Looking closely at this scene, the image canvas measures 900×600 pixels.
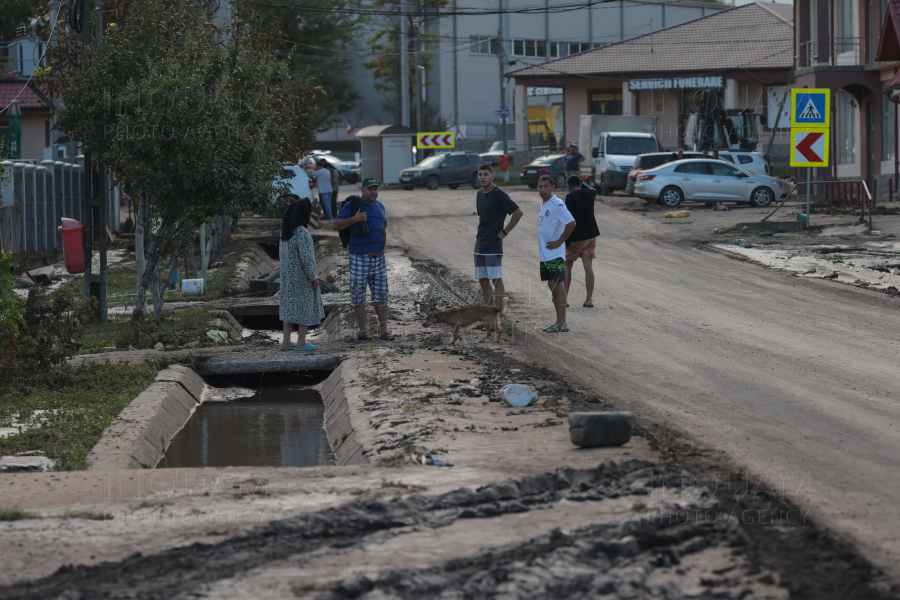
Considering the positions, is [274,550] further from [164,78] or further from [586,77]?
[586,77]

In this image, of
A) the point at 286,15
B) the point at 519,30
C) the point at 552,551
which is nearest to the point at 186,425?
the point at 552,551

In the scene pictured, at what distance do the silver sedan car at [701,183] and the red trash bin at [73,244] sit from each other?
19.1 meters

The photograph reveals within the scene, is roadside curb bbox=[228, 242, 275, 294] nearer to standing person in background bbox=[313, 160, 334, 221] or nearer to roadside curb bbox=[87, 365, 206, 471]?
standing person in background bbox=[313, 160, 334, 221]

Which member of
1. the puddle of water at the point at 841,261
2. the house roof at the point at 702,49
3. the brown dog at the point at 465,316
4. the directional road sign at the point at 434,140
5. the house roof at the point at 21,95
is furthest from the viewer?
the house roof at the point at 702,49

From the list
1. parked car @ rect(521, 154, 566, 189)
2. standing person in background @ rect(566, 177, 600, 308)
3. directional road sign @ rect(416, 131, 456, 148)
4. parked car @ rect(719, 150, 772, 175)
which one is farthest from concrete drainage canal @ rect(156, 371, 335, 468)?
directional road sign @ rect(416, 131, 456, 148)

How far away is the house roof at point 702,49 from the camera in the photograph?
46838 millimetres

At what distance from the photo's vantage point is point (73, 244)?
14078 millimetres

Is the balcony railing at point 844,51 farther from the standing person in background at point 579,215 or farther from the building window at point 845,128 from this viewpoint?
the standing person in background at point 579,215

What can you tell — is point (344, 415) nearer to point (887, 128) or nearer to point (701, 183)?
point (701, 183)

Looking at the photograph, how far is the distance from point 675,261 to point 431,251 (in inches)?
213

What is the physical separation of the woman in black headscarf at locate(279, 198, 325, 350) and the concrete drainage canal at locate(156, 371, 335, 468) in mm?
550

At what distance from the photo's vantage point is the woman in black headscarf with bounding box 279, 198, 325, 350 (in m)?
10.8

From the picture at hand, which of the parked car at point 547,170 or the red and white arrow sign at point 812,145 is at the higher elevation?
the parked car at point 547,170

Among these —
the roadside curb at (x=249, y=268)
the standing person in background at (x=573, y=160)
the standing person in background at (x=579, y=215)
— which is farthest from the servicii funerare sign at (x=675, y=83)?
the standing person in background at (x=579, y=215)
